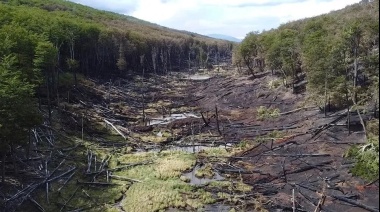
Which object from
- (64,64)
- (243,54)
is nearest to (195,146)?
(64,64)

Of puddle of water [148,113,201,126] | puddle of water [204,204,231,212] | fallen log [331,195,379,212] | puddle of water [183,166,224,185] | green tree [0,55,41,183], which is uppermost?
green tree [0,55,41,183]

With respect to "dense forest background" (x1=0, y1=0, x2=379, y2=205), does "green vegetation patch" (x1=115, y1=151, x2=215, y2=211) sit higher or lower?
lower

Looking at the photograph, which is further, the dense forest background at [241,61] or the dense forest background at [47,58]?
the dense forest background at [47,58]

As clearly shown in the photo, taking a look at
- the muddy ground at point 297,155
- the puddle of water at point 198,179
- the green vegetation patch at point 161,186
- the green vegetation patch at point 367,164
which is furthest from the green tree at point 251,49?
the green vegetation patch at point 367,164

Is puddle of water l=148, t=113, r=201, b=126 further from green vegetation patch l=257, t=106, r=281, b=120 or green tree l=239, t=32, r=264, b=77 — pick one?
green tree l=239, t=32, r=264, b=77

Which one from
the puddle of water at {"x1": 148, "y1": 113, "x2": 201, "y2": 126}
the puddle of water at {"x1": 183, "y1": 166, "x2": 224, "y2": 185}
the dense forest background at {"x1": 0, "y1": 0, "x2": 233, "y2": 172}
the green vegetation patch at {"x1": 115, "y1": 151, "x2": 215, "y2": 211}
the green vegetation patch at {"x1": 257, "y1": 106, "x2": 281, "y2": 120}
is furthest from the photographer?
the puddle of water at {"x1": 148, "y1": 113, "x2": 201, "y2": 126}

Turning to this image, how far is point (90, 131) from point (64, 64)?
3685cm

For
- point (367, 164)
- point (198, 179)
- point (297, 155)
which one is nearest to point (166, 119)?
point (198, 179)

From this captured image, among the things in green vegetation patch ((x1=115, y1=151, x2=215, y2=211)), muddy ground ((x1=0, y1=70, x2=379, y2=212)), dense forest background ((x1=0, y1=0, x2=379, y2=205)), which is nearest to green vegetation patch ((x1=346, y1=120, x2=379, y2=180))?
dense forest background ((x1=0, y1=0, x2=379, y2=205))

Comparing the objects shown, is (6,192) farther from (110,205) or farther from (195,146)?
(195,146)

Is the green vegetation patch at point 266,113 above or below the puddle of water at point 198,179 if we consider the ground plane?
above

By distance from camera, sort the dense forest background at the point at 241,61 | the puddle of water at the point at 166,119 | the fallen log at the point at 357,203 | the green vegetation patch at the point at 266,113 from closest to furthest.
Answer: the fallen log at the point at 357,203 < the dense forest background at the point at 241,61 < the green vegetation patch at the point at 266,113 < the puddle of water at the point at 166,119

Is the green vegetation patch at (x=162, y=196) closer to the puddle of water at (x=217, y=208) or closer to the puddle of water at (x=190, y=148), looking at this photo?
the puddle of water at (x=217, y=208)

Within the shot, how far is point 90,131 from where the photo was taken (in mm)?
53062
